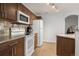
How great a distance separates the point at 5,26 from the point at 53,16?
599 centimetres

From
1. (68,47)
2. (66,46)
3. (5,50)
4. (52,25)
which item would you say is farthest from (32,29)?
(5,50)

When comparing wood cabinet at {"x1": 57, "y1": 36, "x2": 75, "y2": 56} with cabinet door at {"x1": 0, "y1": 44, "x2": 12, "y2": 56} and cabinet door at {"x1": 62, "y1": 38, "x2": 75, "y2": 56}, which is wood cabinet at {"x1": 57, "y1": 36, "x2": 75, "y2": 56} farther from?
cabinet door at {"x1": 0, "y1": 44, "x2": 12, "y2": 56}

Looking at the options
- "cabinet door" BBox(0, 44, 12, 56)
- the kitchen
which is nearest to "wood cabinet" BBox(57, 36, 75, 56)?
the kitchen

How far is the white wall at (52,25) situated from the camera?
31.3 feet

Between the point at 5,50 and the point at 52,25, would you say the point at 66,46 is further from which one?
the point at 52,25

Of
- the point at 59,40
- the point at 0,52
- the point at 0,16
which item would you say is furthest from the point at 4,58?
the point at 59,40

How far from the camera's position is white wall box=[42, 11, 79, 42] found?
9555 mm

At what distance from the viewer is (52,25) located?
31.8 ft

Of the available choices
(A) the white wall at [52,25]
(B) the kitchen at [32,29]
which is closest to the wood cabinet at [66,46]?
(B) the kitchen at [32,29]

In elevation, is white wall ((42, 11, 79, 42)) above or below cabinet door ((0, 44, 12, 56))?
above

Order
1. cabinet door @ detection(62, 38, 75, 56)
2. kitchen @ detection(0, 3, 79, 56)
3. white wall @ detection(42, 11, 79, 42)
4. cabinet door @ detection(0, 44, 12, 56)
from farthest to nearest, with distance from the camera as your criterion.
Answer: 1. white wall @ detection(42, 11, 79, 42)
2. cabinet door @ detection(62, 38, 75, 56)
3. kitchen @ detection(0, 3, 79, 56)
4. cabinet door @ detection(0, 44, 12, 56)

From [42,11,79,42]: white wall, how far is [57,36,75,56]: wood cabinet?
16.2 feet

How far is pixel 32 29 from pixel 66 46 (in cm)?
352

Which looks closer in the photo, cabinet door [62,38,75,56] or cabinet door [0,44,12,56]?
cabinet door [0,44,12,56]
